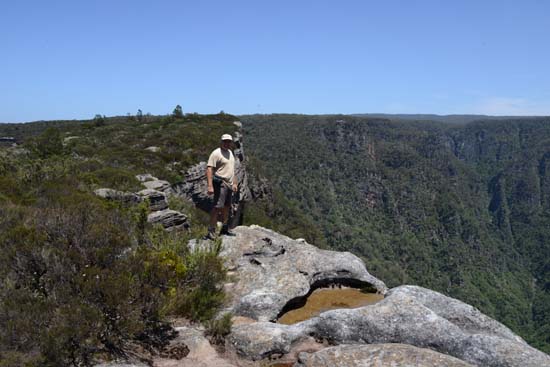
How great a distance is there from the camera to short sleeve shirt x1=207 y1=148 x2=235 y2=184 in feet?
34.3

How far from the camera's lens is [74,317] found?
4.63 meters

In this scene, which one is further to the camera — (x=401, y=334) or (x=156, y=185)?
(x=156, y=185)

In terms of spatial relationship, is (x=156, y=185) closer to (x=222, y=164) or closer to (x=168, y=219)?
(x=168, y=219)

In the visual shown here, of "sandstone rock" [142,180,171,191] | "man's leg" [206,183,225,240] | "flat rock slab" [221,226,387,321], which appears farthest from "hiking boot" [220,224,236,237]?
"sandstone rock" [142,180,171,191]

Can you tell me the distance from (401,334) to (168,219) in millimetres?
8266

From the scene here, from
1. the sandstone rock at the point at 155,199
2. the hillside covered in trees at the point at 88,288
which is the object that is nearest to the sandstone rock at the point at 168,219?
the sandstone rock at the point at 155,199

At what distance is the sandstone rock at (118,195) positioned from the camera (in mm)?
13336

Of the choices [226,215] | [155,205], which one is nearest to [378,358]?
A: [226,215]

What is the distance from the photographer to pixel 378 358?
5.35 metres

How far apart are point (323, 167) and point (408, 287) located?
18251 centimetres

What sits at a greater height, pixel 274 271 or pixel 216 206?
pixel 216 206

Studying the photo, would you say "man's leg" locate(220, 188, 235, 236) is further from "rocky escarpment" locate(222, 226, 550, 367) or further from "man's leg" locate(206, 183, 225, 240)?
"rocky escarpment" locate(222, 226, 550, 367)

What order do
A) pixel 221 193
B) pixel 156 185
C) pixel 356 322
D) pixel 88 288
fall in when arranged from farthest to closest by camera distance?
pixel 156 185 < pixel 221 193 < pixel 356 322 < pixel 88 288

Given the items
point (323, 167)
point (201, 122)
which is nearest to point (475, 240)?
point (323, 167)
